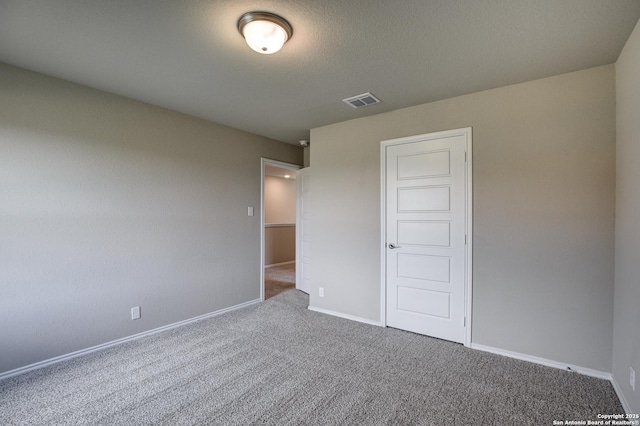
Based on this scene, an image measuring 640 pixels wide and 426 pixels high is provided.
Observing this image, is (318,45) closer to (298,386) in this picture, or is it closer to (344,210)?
(344,210)

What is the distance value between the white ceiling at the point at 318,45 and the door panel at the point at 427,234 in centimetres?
62

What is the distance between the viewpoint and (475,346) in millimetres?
2775

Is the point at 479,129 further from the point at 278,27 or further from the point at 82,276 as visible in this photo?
the point at 82,276

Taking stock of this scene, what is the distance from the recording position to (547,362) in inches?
97.0

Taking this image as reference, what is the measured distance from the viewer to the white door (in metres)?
4.82

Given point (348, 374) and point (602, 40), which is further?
point (348, 374)

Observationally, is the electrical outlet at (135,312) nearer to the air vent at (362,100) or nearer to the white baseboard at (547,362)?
the air vent at (362,100)

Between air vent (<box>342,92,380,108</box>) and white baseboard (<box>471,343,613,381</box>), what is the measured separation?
2599mm

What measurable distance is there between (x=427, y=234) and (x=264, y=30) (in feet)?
7.84

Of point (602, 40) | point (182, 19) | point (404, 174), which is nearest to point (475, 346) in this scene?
point (404, 174)

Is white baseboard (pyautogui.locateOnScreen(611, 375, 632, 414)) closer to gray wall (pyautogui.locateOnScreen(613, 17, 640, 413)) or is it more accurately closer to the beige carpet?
gray wall (pyautogui.locateOnScreen(613, 17, 640, 413))

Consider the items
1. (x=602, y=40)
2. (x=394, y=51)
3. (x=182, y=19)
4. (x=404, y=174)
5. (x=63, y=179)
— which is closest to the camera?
(x=182, y=19)

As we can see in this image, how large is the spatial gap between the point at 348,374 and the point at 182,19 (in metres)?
2.74

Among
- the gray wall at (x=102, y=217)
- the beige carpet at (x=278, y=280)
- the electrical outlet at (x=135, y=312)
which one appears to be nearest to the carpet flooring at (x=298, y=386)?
the electrical outlet at (x=135, y=312)
